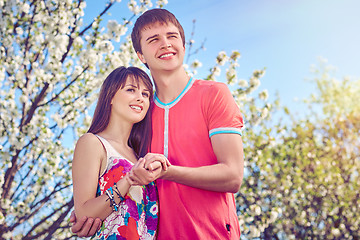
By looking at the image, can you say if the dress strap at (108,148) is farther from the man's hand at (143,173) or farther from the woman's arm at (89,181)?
the man's hand at (143,173)

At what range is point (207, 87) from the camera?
262cm

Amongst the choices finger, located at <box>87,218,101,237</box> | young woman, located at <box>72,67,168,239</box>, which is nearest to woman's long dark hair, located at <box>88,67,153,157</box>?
young woman, located at <box>72,67,168,239</box>

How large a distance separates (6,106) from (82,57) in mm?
1823

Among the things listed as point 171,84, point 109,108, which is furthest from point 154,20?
point 109,108

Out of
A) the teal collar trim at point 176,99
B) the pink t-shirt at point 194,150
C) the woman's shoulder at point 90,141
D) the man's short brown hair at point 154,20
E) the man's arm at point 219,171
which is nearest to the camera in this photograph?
the man's arm at point 219,171

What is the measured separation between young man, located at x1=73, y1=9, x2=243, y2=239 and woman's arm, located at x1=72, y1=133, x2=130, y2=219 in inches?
4.4

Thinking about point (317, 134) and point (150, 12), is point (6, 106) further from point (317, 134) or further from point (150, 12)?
point (317, 134)

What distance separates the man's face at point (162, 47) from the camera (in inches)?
106

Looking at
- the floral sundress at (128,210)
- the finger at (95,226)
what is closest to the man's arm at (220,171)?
the floral sundress at (128,210)

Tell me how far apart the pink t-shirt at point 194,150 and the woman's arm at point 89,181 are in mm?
336

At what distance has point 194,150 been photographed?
2436 millimetres

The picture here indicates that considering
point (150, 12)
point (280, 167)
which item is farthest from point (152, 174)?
point (280, 167)

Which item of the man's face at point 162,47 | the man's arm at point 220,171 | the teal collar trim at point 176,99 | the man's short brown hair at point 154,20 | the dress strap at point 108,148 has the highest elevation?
the man's short brown hair at point 154,20

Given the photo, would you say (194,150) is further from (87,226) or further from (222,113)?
(87,226)
